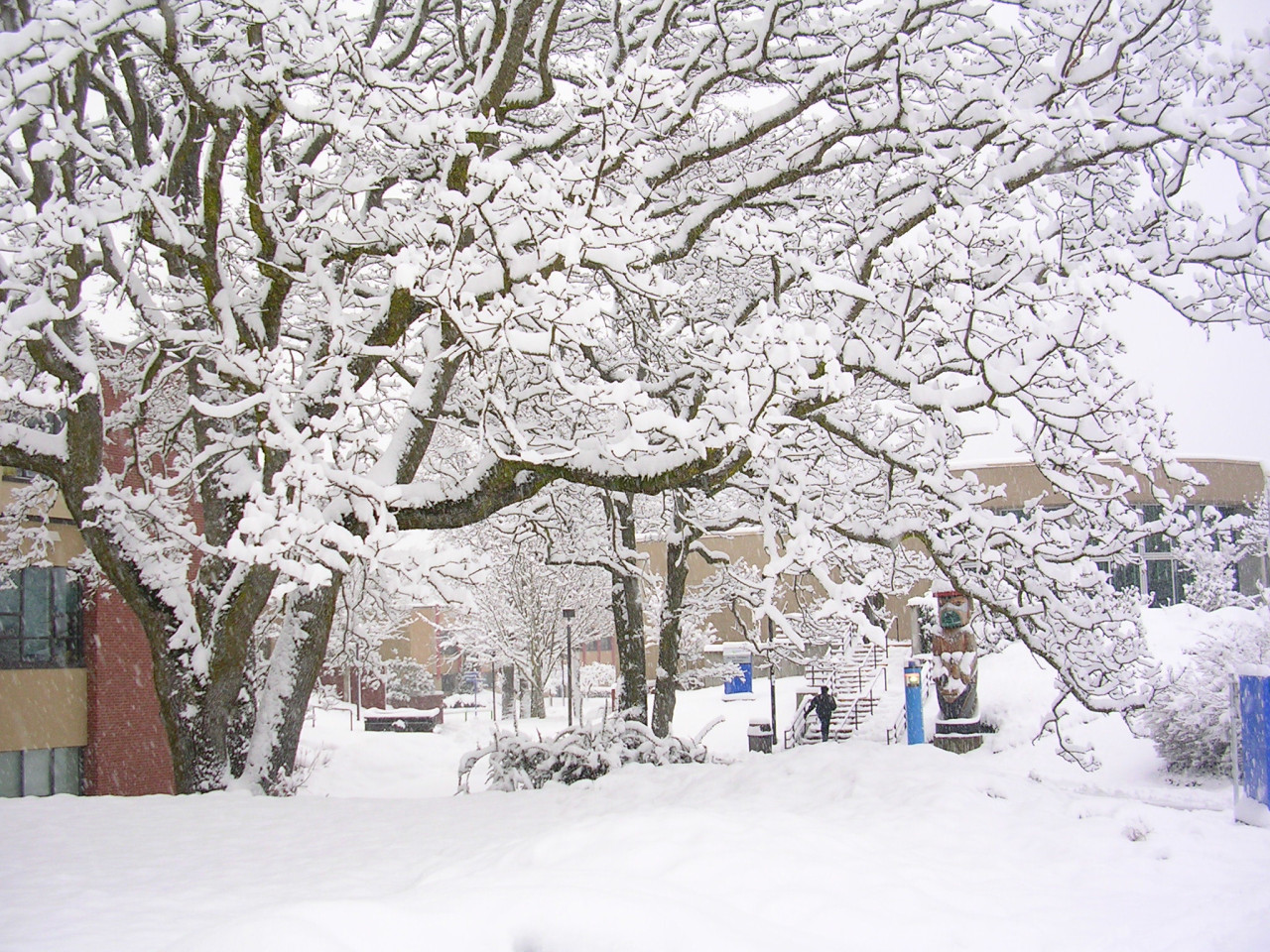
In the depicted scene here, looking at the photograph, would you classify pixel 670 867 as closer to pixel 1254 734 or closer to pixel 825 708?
pixel 1254 734

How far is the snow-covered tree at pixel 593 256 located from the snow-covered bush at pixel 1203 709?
20.2ft

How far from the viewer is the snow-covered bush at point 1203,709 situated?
13922mm

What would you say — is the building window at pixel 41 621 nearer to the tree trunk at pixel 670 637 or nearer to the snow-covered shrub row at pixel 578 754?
the snow-covered shrub row at pixel 578 754

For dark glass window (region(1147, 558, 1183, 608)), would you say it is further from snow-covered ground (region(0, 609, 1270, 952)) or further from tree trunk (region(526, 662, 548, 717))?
snow-covered ground (region(0, 609, 1270, 952))

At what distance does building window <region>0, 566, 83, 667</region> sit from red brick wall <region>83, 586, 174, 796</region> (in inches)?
11.4

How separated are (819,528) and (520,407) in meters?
4.03

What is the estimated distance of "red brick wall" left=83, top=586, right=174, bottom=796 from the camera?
714 inches

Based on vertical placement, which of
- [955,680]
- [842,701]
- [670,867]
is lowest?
[842,701]

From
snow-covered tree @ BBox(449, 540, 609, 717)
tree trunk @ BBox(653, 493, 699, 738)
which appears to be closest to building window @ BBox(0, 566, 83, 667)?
tree trunk @ BBox(653, 493, 699, 738)

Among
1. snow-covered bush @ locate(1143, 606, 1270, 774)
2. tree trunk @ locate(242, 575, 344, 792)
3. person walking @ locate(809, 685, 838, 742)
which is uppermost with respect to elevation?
tree trunk @ locate(242, 575, 344, 792)

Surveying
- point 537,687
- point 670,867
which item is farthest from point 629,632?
point 537,687

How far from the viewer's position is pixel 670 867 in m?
5.18

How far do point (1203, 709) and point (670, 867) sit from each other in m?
12.0

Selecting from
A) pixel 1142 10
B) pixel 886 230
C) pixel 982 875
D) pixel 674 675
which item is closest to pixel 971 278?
pixel 886 230
